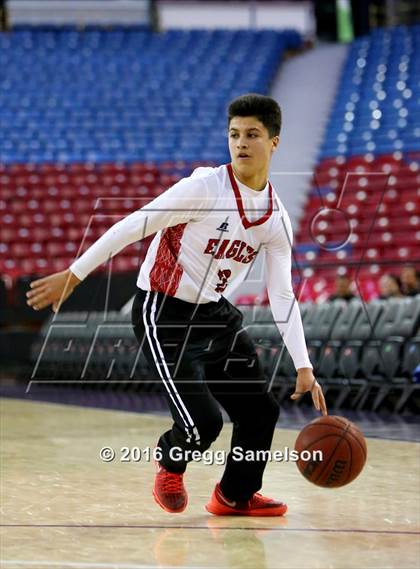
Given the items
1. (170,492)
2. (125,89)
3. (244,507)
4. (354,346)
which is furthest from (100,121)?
(170,492)

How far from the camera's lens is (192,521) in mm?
4418

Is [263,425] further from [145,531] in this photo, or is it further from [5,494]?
[5,494]

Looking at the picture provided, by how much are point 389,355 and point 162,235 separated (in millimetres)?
5411

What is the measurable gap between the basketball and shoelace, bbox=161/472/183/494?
0.52m

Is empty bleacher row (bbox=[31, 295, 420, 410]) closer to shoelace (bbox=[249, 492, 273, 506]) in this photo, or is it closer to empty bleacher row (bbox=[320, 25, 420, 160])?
shoelace (bbox=[249, 492, 273, 506])

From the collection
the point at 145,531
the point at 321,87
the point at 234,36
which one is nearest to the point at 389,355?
the point at 145,531

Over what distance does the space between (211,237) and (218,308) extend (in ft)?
1.08

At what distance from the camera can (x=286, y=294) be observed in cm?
462

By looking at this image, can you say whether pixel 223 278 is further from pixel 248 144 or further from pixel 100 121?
pixel 100 121

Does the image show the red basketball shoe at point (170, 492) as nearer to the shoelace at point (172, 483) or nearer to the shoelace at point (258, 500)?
the shoelace at point (172, 483)

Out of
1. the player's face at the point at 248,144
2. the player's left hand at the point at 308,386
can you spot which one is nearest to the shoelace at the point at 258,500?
the player's left hand at the point at 308,386

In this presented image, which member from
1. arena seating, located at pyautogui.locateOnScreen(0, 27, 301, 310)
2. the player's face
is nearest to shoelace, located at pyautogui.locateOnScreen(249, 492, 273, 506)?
the player's face

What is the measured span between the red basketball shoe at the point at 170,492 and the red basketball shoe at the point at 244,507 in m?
0.21

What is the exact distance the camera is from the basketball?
423cm
